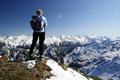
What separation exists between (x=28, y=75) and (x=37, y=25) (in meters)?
5.45

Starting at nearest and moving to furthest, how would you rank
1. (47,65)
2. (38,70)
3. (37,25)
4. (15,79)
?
1. (15,79)
2. (38,70)
3. (47,65)
4. (37,25)

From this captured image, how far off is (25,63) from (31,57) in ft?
7.76

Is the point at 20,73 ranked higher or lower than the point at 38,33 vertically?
lower

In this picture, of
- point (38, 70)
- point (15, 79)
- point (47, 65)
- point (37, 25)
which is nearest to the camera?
point (15, 79)

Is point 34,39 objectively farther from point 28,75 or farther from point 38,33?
point 28,75

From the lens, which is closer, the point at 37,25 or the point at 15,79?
the point at 15,79

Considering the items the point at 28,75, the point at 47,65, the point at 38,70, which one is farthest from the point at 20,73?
the point at 47,65

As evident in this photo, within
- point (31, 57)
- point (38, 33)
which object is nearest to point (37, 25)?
point (38, 33)

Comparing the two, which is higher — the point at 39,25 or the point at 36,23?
the point at 36,23

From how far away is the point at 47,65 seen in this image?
18891 mm

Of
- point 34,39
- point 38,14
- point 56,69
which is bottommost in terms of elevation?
point 56,69

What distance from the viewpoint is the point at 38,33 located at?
20.5m

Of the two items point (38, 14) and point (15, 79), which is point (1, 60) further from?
point (38, 14)

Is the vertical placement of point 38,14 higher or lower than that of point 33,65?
higher
